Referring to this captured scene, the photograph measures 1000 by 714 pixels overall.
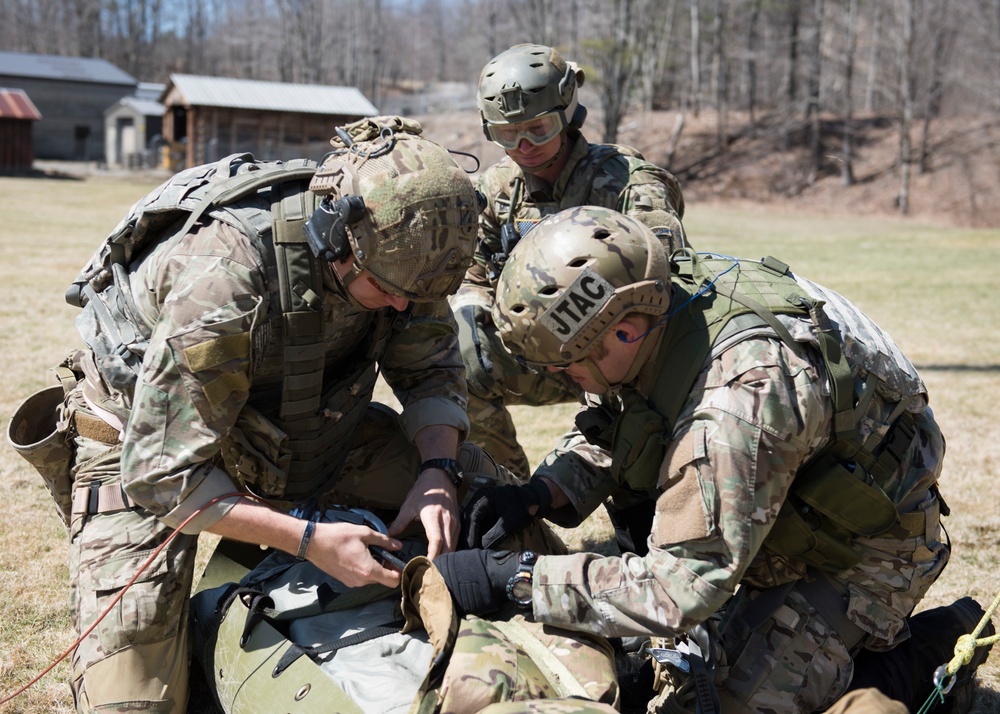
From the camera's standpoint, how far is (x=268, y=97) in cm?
3828

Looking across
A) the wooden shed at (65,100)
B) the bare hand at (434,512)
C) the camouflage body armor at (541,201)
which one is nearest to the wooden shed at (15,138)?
the wooden shed at (65,100)

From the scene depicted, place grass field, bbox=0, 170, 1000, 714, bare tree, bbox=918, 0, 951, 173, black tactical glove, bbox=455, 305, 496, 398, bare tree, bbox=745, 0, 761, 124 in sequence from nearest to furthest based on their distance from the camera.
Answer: grass field, bbox=0, 170, 1000, 714, black tactical glove, bbox=455, 305, 496, 398, bare tree, bbox=918, 0, 951, 173, bare tree, bbox=745, 0, 761, 124

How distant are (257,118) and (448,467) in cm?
3694

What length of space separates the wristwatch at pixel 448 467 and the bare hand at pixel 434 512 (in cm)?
3

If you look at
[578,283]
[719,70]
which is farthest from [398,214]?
[719,70]

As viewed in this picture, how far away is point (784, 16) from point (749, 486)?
48587mm

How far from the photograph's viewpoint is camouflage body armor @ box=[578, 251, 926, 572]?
2.72 metres

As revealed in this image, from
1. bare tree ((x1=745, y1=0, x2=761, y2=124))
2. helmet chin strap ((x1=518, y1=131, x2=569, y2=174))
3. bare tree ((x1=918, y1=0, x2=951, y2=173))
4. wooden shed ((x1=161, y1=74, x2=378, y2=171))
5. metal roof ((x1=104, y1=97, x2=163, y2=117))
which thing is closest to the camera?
helmet chin strap ((x1=518, y1=131, x2=569, y2=174))

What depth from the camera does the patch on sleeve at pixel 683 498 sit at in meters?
2.52

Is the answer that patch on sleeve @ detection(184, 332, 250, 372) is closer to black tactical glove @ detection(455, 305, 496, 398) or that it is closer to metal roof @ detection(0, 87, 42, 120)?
black tactical glove @ detection(455, 305, 496, 398)

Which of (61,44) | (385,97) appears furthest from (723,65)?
(61,44)

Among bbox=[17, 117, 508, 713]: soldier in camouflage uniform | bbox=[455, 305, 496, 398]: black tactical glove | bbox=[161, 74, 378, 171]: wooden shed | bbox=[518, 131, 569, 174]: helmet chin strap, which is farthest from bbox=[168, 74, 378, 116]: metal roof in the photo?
bbox=[17, 117, 508, 713]: soldier in camouflage uniform

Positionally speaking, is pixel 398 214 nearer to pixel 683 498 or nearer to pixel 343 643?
pixel 683 498

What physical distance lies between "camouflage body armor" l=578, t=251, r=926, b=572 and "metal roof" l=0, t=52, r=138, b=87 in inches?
2113
